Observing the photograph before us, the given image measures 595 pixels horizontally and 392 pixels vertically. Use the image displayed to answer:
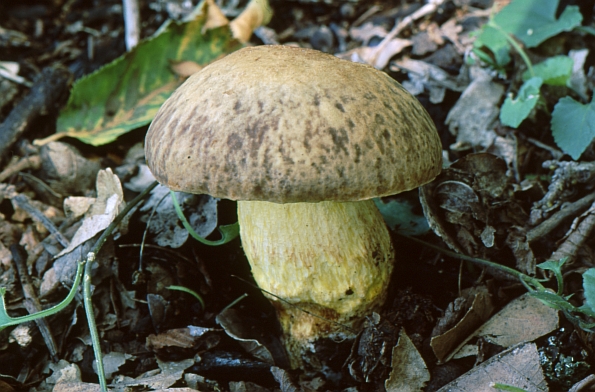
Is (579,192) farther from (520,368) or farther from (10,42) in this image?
(10,42)

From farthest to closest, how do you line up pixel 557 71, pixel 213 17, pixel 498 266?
pixel 213 17
pixel 557 71
pixel 498 266

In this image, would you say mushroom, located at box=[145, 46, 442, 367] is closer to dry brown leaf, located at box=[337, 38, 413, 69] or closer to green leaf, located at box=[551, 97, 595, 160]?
green leaf, located at box=[551, 97, 595, 160]

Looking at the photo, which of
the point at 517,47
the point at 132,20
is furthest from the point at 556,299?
the point at 132,20

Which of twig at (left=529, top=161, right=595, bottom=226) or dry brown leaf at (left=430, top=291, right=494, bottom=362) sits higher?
twig at (left=529, top=161, right=595, bottom=226)

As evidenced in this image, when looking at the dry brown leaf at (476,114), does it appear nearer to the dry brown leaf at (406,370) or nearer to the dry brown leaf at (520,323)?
the dry brown leaf at (520,323)

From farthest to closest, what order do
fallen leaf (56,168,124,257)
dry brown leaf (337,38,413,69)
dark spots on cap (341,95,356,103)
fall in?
dry brown leaf (337,38,413,69) < fallen leaf (56,168,124,257) < dark spots on cap (341,95,356,103)

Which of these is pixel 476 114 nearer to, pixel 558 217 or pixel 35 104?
pixel 558 217

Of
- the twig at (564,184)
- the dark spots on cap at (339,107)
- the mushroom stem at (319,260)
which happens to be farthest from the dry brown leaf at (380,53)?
the dark spots on cap at (339,107)

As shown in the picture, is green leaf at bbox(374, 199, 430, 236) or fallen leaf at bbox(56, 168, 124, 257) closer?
fallen leaf at bbox(56, 168, 124, 257)

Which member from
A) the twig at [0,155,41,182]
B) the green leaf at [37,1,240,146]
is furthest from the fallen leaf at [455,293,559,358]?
the twig at [0,155,41,182]
